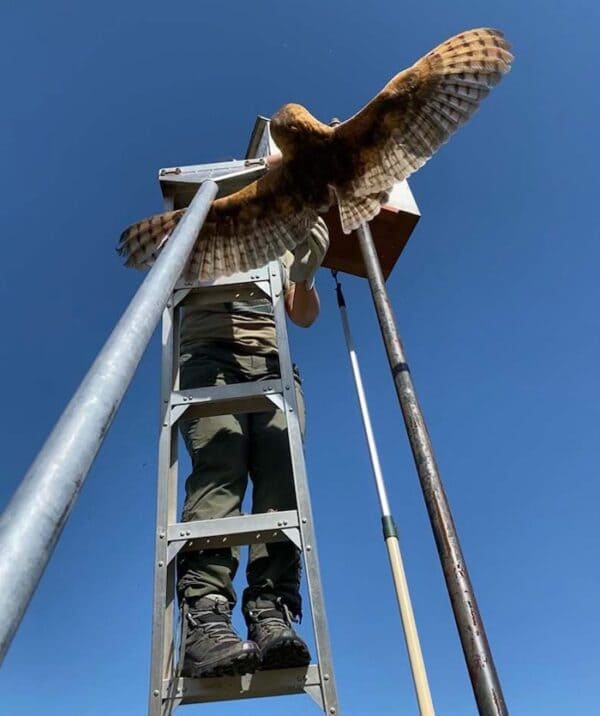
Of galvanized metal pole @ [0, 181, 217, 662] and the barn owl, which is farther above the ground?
the barn owl

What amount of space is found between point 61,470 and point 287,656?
143 centimetres

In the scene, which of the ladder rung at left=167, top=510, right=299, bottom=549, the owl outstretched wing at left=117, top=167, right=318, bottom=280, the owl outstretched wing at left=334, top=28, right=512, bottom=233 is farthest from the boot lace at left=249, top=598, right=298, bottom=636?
the owl outstretched wing at left=334, top=28, right=512, bottom=233

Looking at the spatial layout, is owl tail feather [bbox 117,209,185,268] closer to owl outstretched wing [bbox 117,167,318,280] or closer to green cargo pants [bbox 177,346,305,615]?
owl outstretched wing [bbox 117,167,318,280]

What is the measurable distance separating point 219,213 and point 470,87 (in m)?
1.72

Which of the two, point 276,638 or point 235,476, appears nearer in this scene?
point 276,638

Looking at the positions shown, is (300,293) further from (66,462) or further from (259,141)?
(66,462)

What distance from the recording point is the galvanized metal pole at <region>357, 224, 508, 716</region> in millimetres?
1457

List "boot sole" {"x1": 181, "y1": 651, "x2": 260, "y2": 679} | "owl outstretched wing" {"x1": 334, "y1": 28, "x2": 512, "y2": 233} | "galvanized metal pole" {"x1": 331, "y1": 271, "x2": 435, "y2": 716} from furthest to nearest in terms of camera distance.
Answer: "owl outstretched wing" {"x1": 334, "y1": 28, "x2": 512, "y2": 233}, "galvanized metal pole" {"x1": 331, "y1": 271, "x2": 435, "y2": 716}, "boot sole" {"x1": 181, "y1": 651, "x2": 260, "y2": 679}

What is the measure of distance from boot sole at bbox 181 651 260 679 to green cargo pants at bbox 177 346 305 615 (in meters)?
0.26

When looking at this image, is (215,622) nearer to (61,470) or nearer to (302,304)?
(61,470)

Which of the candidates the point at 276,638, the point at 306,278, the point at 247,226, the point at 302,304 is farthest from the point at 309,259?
the point at 276,638

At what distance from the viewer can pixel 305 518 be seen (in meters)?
2.02

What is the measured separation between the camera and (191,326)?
2.88 metres

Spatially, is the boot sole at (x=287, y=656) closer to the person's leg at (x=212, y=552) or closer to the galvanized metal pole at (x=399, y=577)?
the person's leg at (x=212, y=552)
